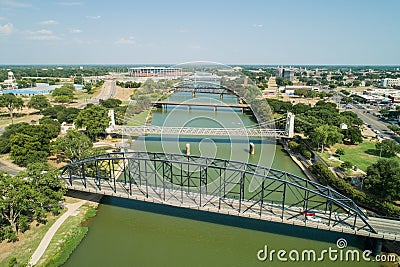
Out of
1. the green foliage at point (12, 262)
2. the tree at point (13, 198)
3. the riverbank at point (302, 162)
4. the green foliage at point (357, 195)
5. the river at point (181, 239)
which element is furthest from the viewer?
the riverbank at point (302, 162)

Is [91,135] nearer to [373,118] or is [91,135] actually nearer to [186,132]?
[186,132]

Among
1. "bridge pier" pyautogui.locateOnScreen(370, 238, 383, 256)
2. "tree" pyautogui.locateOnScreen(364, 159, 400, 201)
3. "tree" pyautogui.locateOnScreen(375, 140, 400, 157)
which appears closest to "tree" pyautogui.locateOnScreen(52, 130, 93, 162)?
"bridge pier" pyautogui.locateOnScreen(370, 238, 383, 256)

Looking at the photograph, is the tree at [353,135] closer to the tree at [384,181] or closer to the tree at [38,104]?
the tree at [384,181]

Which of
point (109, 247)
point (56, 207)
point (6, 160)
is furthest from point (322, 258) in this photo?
point (6, 160)

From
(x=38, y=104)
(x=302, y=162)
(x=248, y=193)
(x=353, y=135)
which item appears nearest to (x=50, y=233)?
(x=248, y=193)

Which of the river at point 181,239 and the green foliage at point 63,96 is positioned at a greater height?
the green foliage at point 63,96

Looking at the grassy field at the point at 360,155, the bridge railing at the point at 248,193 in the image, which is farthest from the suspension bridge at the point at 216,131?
the bridge railing at the point at 248,193
